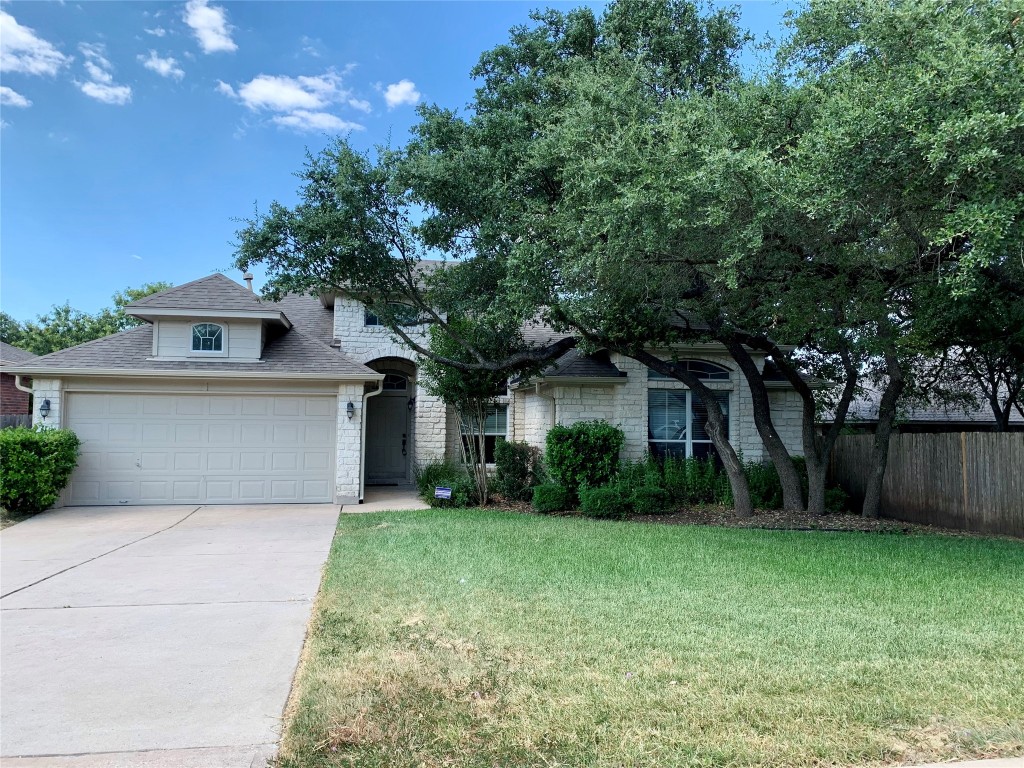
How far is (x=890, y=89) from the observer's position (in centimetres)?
646

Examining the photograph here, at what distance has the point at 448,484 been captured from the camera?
43.4 ft

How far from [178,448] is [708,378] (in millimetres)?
11488

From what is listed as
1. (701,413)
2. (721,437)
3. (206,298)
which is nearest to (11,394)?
(206,298)

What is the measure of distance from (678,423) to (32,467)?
12.8m

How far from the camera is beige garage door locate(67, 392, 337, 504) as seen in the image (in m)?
13.2

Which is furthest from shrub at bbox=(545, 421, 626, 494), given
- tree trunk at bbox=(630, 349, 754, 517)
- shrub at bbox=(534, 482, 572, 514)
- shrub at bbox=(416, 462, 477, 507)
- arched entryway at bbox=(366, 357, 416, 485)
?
arched entryway at bbox=(366, 357, 416, 485)

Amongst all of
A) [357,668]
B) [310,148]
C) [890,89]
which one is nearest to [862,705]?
[357,668]

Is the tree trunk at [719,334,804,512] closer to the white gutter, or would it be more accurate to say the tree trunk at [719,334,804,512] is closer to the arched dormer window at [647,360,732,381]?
the arched dormer window at [647,360,732,381]

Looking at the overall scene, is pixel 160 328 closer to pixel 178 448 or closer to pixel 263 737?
pixel 178 448

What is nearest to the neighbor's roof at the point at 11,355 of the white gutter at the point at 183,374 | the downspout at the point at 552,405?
the white gutter at the point at 183,374

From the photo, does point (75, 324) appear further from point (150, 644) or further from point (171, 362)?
point (150, 644)

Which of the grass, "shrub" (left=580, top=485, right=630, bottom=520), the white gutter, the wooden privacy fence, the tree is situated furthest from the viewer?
the tree

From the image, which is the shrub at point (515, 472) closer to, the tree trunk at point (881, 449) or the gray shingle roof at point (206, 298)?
the gray shingle roof at point (206, 298)

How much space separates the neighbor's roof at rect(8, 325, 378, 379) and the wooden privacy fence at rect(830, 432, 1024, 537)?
1072cm
